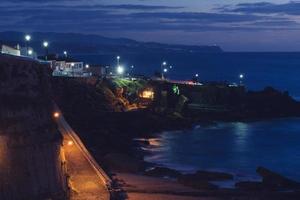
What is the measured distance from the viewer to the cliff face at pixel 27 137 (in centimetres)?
2073

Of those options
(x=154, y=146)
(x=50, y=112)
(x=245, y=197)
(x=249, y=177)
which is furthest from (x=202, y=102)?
(x=50, y=112)

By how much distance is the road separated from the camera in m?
26.1

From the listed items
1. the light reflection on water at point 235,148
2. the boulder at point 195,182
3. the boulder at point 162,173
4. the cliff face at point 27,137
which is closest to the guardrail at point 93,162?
the cliff face at point 27,137

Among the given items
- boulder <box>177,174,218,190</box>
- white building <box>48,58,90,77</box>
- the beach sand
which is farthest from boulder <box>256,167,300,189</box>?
white building <box>48,58,90,77</box>

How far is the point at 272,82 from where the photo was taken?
425 feet

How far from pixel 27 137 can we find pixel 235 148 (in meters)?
33.4

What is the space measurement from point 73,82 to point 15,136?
3736 cm

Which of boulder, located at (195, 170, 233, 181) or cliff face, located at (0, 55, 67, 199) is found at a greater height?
cliff face, located at (0, 55, 67, 199)

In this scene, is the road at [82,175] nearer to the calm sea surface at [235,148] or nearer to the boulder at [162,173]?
the boulder at [162,173]

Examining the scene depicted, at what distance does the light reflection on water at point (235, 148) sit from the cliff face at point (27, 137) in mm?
→ 18076

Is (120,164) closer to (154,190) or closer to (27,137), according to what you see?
(154,190)

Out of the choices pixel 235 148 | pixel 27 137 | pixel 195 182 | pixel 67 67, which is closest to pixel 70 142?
pixel 195 182

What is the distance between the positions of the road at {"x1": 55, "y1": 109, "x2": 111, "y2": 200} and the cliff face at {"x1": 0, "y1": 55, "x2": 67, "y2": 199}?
7.16 feet

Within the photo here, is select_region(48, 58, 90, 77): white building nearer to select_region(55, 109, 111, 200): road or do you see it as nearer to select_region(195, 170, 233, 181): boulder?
select_region(195, 170, 233, 181): boulder
